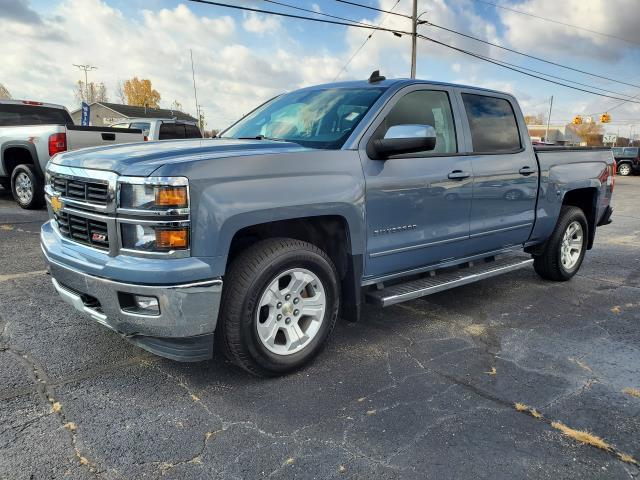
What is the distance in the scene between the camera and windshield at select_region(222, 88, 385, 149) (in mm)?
3646

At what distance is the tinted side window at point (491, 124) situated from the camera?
4.39m

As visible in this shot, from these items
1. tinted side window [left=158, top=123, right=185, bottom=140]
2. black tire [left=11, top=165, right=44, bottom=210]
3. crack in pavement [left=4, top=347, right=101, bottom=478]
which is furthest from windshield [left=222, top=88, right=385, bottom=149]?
tinted side window [left=158, top=123, right=185, bottom=140]

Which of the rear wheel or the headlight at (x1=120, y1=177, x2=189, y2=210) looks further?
the rear wheel

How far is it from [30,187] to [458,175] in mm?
8057

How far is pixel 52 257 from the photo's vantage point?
10.4 ft

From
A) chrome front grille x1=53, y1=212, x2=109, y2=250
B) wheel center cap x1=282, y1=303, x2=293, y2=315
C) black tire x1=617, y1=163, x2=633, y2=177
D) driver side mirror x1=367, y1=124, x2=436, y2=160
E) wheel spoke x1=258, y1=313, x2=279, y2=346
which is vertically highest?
driver side mirror x1=367, y1=124, x2=436, y2=160

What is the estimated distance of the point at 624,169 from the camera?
91.9ft

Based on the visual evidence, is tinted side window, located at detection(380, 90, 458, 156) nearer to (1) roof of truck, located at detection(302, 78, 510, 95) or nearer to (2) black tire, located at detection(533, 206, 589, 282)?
(1) roof of truck, located at detection(302, 78, 510, 95)

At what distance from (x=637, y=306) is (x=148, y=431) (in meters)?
4.65

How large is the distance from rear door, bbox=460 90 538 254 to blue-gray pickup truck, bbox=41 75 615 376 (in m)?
0.02

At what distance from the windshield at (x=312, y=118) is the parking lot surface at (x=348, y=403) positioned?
1560 mm

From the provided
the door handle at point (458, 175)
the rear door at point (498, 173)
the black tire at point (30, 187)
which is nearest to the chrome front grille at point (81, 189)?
the door handle at point (458, 175)

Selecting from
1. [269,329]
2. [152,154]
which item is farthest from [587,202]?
[152,154]

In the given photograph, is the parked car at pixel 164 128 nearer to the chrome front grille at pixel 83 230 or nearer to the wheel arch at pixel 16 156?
the wheel arch at pixel 16 156
